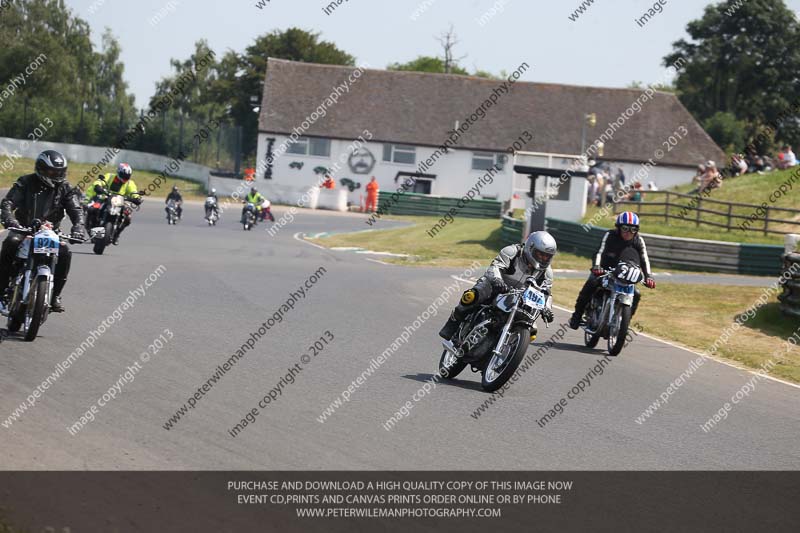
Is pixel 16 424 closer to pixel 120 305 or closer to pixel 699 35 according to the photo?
pixel 120 305

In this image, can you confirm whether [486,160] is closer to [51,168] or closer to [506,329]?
[51,168]

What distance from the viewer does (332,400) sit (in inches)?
377

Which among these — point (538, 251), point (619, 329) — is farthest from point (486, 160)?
point (538, 251)

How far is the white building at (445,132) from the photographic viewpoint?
2579 inches

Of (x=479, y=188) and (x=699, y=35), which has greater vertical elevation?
(x=699, y=35)

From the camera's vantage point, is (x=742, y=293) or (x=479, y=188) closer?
(x=742, y=293)

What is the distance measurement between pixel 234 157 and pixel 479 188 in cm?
1527

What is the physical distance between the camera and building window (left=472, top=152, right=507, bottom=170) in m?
65.8

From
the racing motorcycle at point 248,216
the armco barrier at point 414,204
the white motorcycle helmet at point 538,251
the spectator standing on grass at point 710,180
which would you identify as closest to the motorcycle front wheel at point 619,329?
the white motorcycle helmet at point 538,251

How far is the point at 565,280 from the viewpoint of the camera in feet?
81.5

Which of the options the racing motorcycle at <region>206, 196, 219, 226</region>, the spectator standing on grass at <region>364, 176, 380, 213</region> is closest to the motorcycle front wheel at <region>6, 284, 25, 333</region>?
the racing motorcycle at <region>206, 196, 219, 226</region>

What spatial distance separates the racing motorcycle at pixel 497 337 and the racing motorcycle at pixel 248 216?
91.0 feet

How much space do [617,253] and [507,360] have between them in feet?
16.9
